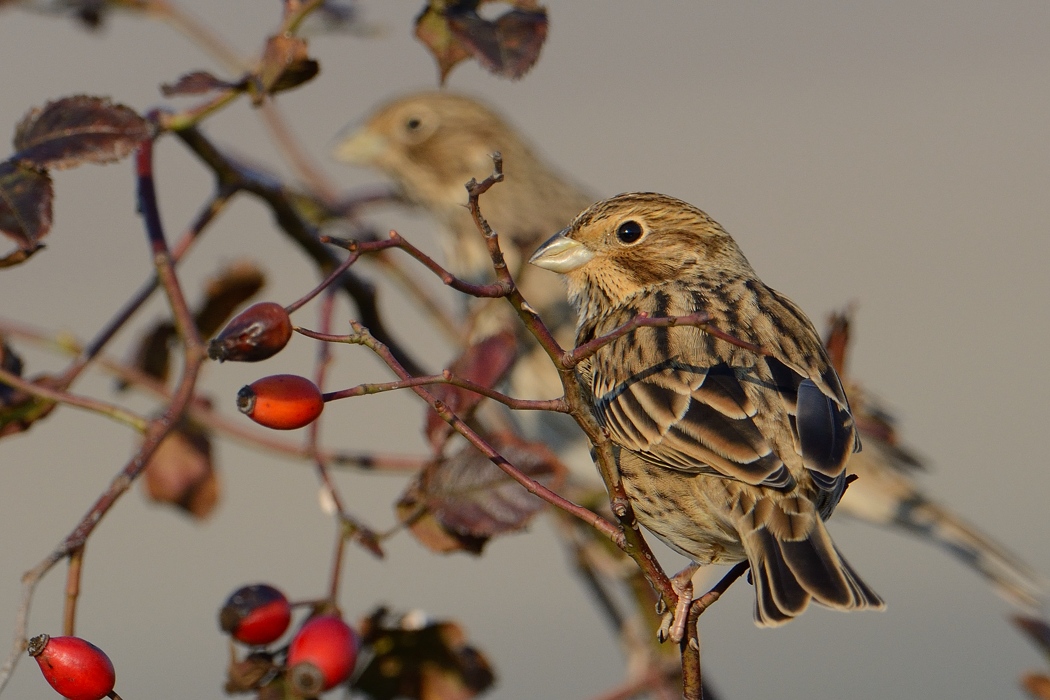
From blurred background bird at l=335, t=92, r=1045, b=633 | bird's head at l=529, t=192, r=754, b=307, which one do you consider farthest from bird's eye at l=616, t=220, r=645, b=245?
blurred background bird at l=335, t=92, r=1045, b=633

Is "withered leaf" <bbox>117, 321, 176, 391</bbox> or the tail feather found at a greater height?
"withered leaf" <bbox>117, 321, 176, 391</bbox>

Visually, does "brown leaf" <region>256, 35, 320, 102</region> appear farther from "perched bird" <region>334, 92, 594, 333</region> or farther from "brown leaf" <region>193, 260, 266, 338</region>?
"perched bird" <region>334, 92, 594, 333</region>

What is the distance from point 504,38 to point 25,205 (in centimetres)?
76

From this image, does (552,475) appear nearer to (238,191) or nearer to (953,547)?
(238,191)

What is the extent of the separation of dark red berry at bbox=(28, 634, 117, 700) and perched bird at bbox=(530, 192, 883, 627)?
876 mm

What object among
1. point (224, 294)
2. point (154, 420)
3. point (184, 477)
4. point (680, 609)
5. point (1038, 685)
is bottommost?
point (1038, 685)

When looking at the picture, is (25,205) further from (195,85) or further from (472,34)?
(472,34)

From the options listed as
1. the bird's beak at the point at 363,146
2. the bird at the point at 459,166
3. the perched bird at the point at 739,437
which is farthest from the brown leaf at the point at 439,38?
the bird's beak at the point at 363,146

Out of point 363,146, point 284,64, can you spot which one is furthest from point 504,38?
point 363,146

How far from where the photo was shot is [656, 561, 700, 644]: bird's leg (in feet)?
5.58

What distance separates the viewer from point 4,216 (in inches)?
74.2

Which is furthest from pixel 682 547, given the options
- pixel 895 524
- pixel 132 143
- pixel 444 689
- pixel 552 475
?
pixel 895 524

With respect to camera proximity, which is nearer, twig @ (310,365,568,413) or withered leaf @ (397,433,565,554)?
twig @ (310,365,568,413)

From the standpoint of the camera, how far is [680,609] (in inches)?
67.3
